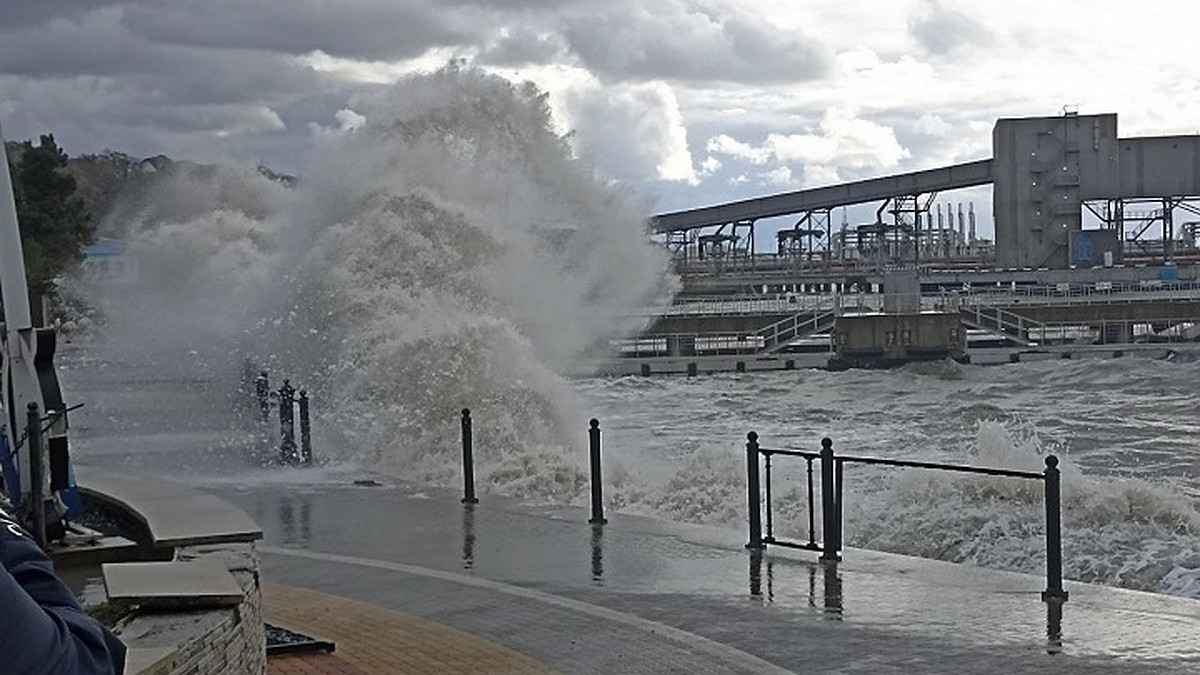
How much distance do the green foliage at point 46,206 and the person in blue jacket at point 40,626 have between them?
46891 mm

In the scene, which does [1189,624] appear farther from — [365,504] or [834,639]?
[365,504]

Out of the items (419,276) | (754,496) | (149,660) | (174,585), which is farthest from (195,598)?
(419,276)

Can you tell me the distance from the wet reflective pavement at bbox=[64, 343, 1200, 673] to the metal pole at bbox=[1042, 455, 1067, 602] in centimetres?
15

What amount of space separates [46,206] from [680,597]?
43.5 metres

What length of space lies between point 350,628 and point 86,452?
12776 mm

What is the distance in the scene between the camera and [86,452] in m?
20.6

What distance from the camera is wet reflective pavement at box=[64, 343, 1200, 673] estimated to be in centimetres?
838

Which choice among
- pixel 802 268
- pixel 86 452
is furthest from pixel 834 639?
pixel 802 268

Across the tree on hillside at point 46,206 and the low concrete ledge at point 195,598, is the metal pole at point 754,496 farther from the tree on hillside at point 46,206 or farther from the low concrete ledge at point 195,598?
the tree on hillside at point 46,206

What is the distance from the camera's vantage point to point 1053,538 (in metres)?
9.88

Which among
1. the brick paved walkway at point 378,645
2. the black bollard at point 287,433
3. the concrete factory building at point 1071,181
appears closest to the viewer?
the brick paved walkway at point 378,645

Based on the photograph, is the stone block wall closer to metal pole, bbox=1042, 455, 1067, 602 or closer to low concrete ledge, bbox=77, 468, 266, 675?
low concrete ledge, bbox=77, 468, 266, 675

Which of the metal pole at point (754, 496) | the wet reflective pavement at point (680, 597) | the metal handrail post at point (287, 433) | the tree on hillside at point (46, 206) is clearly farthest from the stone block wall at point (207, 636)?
the tree on hillside at point (46, 206)

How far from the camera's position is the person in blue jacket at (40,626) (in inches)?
68.0
